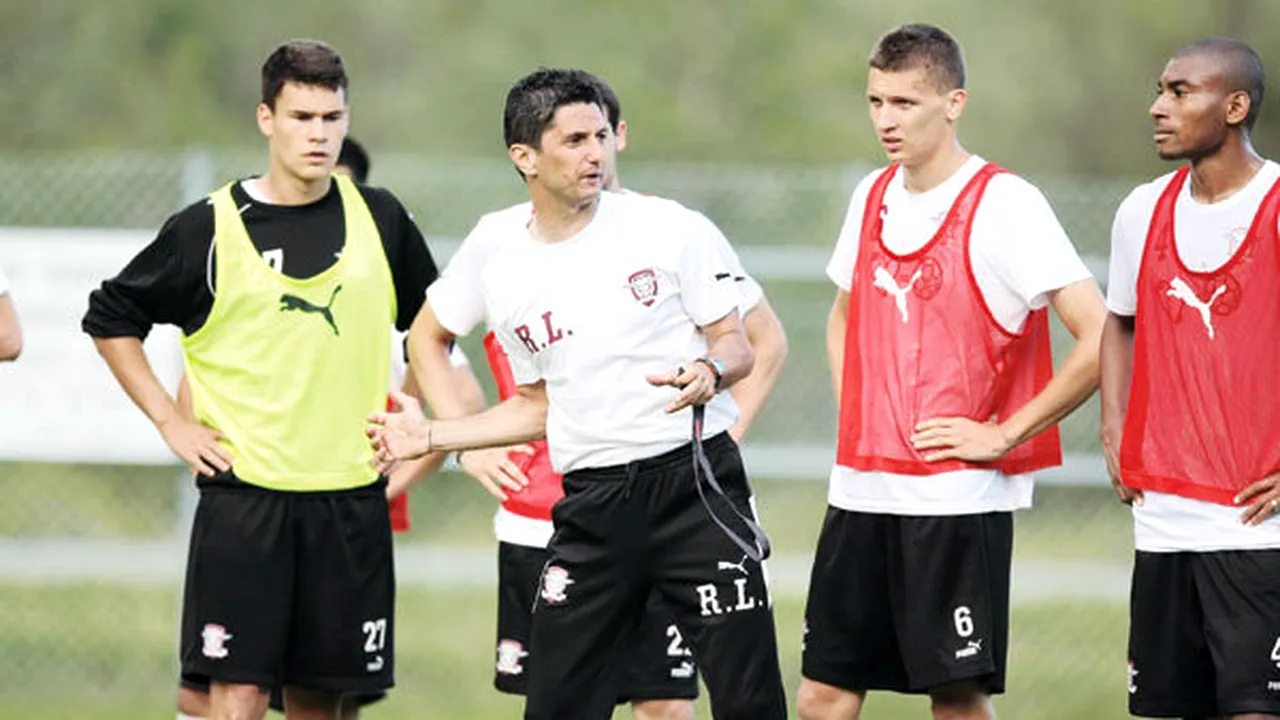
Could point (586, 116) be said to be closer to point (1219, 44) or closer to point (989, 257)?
point (989, 257)

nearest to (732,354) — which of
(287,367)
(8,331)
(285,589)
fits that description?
(287,367)

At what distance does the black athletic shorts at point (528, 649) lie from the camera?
23.2 ft

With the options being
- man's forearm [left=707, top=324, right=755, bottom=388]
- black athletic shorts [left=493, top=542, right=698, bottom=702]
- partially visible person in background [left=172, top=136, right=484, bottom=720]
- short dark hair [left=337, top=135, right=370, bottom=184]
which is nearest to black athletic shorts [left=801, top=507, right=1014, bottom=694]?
black athletic shorts [left=493, top=542, right=698, bottom=702]

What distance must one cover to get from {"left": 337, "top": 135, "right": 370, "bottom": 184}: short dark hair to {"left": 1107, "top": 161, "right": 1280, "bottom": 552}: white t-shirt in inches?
113

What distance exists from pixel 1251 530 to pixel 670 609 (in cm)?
148

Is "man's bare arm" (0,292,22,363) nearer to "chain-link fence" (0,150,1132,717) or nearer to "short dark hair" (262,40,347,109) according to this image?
"short dark hair" (262,40,347,109)

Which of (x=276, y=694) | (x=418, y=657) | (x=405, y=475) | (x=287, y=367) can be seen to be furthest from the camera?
(x=418, y=657)

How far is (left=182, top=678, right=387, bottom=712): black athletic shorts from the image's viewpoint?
7.12 m

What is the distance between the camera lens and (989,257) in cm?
640

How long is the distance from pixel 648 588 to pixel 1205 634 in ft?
4.71

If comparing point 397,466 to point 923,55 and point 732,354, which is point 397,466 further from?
point 923,55

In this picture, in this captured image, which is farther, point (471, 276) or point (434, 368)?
point (434, 368)

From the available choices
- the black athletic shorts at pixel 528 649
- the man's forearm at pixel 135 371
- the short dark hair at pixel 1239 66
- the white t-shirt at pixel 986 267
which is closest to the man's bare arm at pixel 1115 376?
the white t-shirt at pixel 986 267

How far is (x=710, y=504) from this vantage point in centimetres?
611
